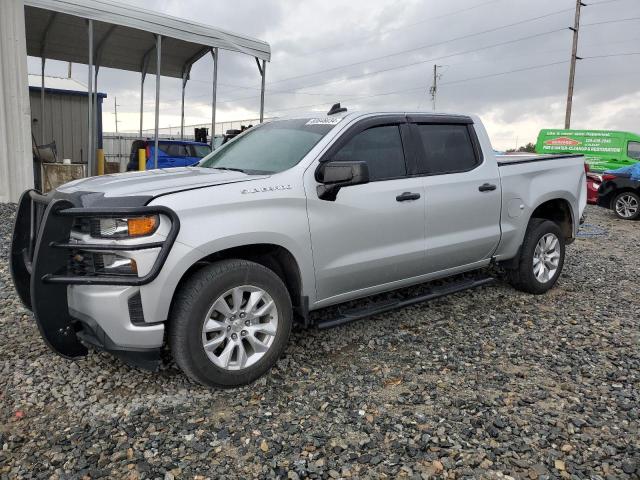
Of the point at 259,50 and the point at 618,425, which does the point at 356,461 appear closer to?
the point at 618,425

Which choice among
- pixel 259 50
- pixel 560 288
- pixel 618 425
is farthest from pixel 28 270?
pixel 259 50

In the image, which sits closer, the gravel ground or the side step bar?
the gravel ground

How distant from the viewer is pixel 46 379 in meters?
3.21

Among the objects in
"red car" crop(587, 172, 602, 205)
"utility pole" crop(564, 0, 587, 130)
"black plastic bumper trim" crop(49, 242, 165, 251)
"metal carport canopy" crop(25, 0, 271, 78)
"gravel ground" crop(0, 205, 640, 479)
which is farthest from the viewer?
"utility pole" crop(564, 0, 587, 130)

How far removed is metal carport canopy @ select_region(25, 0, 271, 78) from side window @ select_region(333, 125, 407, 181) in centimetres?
727

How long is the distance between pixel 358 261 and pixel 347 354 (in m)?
0.72

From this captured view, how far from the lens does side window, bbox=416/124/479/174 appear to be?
4.18 m

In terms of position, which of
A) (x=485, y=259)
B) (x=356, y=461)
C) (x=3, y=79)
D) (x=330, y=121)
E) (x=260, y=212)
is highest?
(x=3, y=79)

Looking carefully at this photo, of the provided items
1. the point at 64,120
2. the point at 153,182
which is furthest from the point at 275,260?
the point at 64,120

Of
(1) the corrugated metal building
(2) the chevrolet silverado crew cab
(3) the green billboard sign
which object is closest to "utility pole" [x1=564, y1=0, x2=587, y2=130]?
(3) the green billboard sign

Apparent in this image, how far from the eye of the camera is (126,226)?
108 inches

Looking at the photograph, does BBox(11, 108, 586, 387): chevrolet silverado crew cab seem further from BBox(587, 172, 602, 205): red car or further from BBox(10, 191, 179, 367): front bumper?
BBox(587, 172, 602, 205): red car

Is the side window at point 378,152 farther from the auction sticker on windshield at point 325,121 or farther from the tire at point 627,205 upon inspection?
the tire at point 627,205

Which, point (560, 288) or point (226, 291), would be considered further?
point (560, 288)
